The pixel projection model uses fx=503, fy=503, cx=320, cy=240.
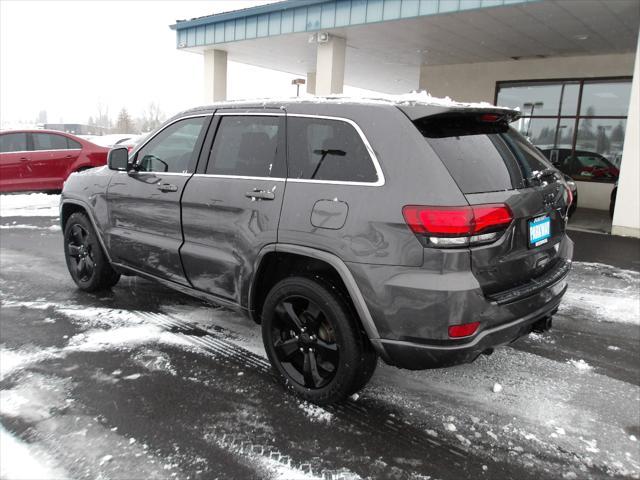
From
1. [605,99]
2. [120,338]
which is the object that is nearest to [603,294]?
[120,338]

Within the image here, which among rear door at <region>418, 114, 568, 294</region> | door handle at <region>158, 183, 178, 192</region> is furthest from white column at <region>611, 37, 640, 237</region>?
door handle at <region>158, 183, 178, 192</region>

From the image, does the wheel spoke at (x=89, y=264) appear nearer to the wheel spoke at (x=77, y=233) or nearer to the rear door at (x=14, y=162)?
the wheel spoke at (x=77, y=233)

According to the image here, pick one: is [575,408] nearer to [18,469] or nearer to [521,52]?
[18,469]

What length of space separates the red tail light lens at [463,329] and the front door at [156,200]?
2136 mm

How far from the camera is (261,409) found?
2.96 meters

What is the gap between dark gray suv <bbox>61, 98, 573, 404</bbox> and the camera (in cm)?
251

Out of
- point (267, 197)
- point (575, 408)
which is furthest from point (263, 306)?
point (575, 408)

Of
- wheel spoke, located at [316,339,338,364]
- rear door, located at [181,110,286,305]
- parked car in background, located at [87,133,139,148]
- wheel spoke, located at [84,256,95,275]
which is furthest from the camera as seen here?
parked car in background, located at [87,133,139,148]

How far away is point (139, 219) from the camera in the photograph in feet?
13.4

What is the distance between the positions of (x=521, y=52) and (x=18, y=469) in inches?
530

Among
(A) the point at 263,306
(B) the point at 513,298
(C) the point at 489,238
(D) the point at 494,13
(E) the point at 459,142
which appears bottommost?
(A) the point at 263,306

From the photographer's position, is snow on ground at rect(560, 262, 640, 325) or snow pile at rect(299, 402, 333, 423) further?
snow on ground at rect(560, 262, 640, 325)

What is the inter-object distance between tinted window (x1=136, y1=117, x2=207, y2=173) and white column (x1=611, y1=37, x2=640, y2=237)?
7.75 m

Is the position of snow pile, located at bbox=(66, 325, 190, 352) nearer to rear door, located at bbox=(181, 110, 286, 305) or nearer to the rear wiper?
rear door, located at bbox=(181, 110, 286, 305)
